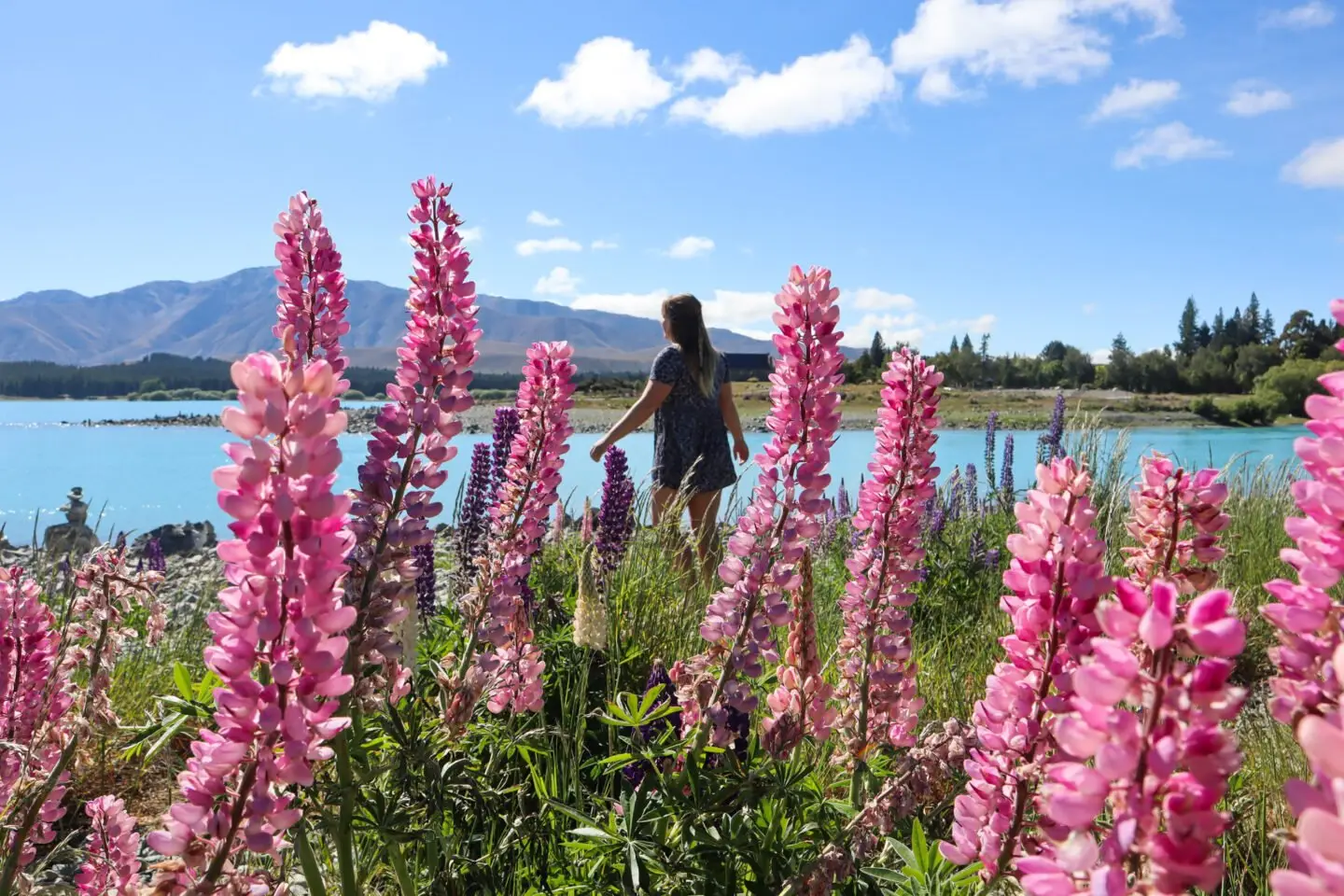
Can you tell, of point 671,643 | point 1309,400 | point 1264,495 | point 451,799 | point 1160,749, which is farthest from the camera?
point 1264,495

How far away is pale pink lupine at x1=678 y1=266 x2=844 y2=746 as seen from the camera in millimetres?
2301

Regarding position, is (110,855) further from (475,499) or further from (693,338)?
(693,338)

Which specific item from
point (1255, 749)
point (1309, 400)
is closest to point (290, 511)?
point (1309, 400)

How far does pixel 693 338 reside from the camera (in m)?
8.29

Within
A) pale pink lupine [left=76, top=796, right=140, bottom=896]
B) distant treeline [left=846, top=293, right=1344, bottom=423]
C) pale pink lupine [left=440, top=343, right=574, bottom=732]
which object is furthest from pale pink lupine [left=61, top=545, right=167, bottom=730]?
distant treeline [left=846, top=293, right=1344, bottom=423]

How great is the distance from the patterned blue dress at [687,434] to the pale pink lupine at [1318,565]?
7.36m

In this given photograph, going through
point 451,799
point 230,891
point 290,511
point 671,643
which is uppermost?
point 290,511

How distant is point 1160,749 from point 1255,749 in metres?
4.57

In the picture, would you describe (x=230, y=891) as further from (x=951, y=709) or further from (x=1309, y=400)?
(x=951, y=709)

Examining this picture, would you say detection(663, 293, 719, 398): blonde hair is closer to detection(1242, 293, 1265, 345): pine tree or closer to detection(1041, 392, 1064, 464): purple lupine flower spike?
detection(1041, 392, 1064, 464): purple lupine flower spike

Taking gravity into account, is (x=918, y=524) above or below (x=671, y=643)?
above

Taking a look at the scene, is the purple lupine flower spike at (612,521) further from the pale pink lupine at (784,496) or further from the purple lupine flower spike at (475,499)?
the pale pink lupine at (784,496)

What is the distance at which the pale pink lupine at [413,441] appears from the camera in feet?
5.95

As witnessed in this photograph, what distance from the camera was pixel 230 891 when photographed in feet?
3.97
